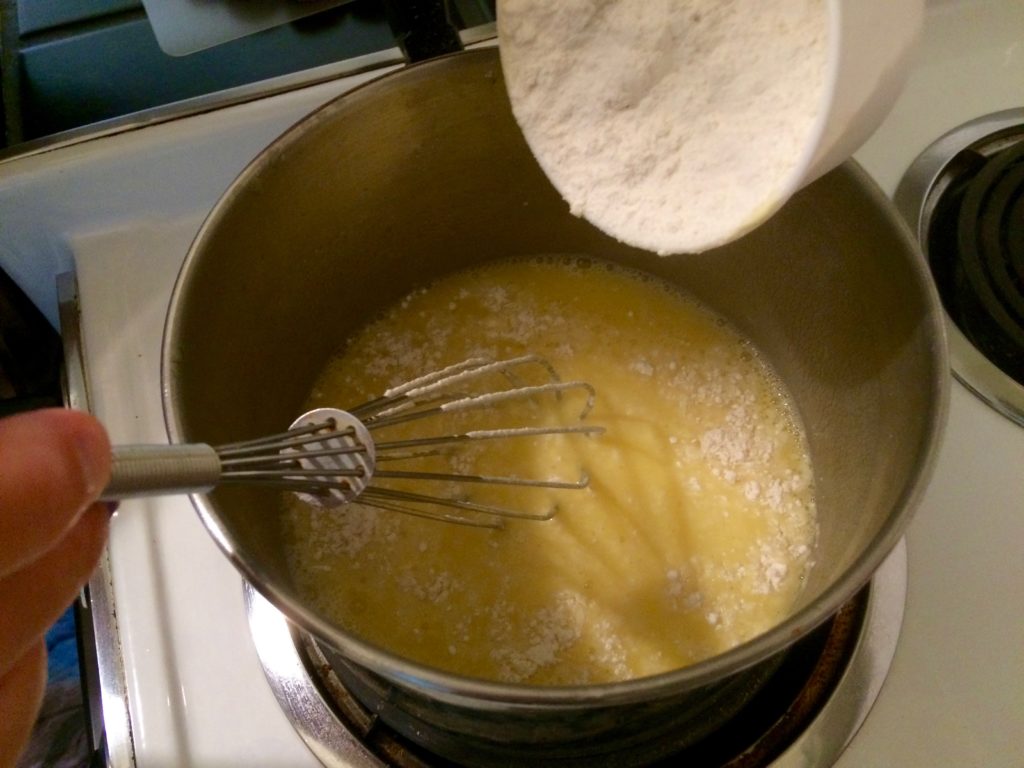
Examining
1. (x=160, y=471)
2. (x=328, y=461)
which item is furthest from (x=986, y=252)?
(x=160, y=471)

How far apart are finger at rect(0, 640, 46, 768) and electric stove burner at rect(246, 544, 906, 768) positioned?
224 millimetres

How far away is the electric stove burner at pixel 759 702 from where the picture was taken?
0.59 meters

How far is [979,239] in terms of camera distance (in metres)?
0.74

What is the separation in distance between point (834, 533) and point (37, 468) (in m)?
0.58

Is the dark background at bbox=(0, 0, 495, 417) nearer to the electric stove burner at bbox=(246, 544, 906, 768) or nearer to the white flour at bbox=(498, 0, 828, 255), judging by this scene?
the white flour at bbox=(498, 0, 828, 255)

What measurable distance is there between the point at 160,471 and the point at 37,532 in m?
0.06

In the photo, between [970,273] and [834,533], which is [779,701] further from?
[970,273]

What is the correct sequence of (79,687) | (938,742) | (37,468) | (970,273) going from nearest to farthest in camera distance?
(37,468) < (938,742) < (970,273) < (79,687)

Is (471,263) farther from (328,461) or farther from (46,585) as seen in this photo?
(46,585)

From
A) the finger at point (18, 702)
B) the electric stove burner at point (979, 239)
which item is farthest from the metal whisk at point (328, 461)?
the electric stove burner at point (979, 239)

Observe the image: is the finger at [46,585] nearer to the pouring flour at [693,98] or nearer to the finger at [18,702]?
the finger at [18,702]

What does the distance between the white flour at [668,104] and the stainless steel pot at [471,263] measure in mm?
95

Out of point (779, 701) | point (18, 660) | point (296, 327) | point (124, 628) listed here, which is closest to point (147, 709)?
point (124, 628)

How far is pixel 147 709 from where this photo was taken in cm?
61
